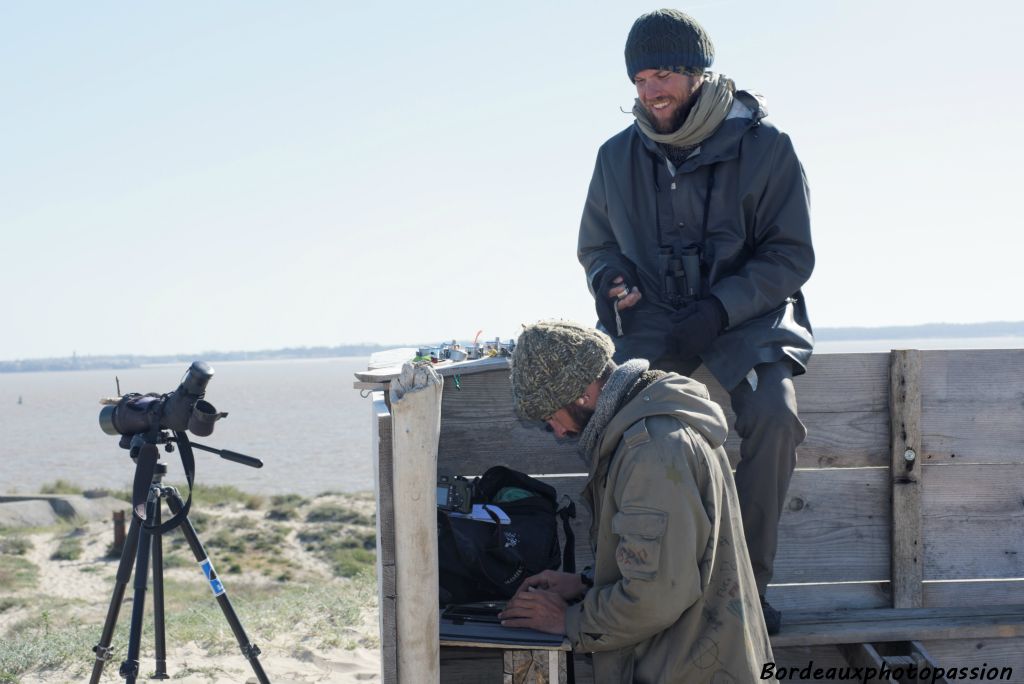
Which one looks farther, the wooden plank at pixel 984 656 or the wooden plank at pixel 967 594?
the wooden plank at pixel 967 594

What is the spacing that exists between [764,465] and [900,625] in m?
0.82

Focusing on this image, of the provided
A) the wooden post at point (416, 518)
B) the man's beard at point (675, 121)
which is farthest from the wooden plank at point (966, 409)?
the wooden post at point (416, 518)

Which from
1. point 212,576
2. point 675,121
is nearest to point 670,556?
point 675,121

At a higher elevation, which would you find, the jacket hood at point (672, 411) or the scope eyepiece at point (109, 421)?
the jacket hood at point (672, 411)

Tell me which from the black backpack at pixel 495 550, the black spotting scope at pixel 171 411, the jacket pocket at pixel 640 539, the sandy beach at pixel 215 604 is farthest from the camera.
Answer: the sandy beach at pixel 215 604

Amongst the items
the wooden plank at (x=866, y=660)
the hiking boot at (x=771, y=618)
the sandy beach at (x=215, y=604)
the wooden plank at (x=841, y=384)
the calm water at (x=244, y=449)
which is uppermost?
the wooden plank at (x=841, y=384)

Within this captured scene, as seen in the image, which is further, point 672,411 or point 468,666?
point 468,666

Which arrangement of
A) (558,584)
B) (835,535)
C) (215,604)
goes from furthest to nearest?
(215,604)
(835,535)
(558,584)

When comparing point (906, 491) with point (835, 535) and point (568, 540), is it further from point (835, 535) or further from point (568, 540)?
point (568, 540)

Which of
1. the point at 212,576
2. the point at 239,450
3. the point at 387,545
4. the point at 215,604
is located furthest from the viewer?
the point at 239,450

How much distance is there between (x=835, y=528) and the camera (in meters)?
4.00

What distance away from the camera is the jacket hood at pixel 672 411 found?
8.57 ft

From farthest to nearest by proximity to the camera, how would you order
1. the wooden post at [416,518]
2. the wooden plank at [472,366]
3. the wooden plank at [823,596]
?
the wooden plank at [823,596] < the wooden plank at [472,366] < the wooden post at [416,518]

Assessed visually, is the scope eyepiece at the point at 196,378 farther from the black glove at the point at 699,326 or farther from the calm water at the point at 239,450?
the calm water at the point at 239,450
